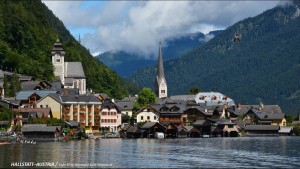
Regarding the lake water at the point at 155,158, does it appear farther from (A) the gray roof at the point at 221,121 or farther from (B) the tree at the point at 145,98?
(B) the tree at the point at 145,98

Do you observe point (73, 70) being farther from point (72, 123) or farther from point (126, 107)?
point (72, 123)

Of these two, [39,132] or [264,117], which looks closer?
[39,132]

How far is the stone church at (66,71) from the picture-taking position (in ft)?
538

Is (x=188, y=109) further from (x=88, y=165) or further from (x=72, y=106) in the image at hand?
(x=88, y=165)

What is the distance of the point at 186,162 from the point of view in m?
67.6

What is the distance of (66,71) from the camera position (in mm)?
167500

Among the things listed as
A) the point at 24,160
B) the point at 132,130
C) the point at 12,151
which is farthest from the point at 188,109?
the point at 24,160

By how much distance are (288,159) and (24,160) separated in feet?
85.6

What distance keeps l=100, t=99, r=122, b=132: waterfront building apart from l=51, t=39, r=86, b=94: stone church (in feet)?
55.7

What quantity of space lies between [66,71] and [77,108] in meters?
34.7

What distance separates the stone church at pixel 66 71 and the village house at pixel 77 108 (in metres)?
24.1

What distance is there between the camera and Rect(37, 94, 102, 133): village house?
427ft

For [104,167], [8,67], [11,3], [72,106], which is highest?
[11,3]

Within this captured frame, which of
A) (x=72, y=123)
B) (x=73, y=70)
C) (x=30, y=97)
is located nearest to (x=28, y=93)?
(x=30, y=97)
